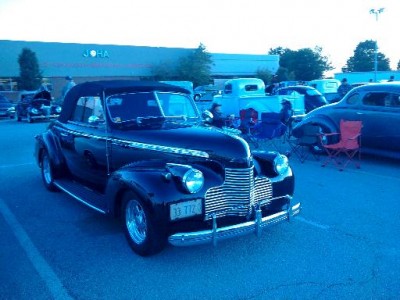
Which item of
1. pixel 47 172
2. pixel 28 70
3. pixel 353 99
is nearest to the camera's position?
pixel 47 172

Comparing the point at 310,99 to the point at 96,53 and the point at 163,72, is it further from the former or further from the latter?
the point at 96,53

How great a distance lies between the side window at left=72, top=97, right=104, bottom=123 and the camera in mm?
5445

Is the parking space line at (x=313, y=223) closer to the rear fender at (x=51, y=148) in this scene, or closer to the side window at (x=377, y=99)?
the rear fender at (x=51, y=148)

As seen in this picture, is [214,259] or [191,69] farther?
[191,69]

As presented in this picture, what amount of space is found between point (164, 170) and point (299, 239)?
187cm

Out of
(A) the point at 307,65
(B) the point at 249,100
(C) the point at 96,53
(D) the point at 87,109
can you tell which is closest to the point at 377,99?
(B) the point at 249,100

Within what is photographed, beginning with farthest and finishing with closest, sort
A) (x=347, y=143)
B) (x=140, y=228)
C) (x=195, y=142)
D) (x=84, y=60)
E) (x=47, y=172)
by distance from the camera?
1. (x=84, y=60)
2. (x=347, y=143)
3. (x=47, y=172)
4. (x=195, y=142)
5. (x=140, y=228)

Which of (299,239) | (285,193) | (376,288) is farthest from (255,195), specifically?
(376,288)

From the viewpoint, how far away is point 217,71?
2062 inches

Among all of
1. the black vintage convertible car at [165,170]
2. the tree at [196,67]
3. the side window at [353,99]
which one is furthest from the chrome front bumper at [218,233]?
the tree at [196,67]

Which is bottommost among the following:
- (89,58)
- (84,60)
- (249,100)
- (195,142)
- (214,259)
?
(214,259)

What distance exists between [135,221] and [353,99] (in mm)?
7100

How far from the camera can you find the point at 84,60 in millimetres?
42250

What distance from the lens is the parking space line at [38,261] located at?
360 cm
